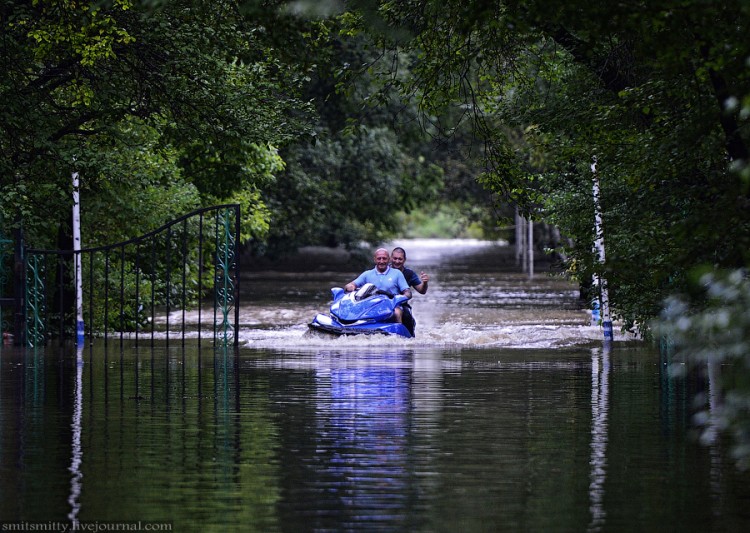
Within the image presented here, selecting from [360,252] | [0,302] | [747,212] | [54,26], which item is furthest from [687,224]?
[360,252]

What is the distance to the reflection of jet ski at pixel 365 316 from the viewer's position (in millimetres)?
23875

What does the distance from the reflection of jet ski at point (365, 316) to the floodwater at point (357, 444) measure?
8.20 feet

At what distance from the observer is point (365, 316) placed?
24.0 meters

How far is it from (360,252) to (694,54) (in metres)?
51.9

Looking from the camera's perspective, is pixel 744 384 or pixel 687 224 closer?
pixel 744 384

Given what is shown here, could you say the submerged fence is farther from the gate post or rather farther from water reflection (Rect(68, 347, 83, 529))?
water reflection (Rect(68, 347, 83, 529))

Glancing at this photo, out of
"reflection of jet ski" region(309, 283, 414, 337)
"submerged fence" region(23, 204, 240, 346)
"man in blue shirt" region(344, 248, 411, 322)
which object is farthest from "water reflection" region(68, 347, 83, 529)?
"man in blue shirt" region(344, 248, 411, 322)

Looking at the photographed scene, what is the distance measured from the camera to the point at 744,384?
20.6 feet

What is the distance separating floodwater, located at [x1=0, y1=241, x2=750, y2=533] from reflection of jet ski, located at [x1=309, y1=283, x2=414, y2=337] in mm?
2498

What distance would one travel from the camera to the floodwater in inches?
330

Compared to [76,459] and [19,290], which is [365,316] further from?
[76,459]

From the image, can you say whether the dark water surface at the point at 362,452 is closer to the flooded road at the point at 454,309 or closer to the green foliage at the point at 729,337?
the green foliage at the point at 729,337

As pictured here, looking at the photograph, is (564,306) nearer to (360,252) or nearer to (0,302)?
(0,302)

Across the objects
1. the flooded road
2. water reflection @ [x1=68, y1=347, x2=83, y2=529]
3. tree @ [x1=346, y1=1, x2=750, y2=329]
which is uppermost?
tree @ [x1=346, y1=1, x2=750, y2=329]
